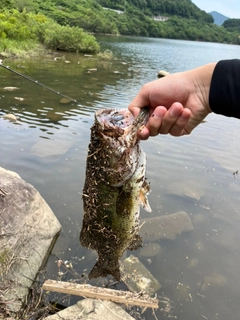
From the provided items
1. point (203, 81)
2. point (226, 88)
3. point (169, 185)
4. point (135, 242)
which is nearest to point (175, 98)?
point (203, 81)

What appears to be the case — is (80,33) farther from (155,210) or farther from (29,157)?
(155,210)

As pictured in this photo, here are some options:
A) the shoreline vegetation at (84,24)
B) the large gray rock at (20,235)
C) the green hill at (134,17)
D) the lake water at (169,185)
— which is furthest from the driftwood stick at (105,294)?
Answer: the green hill at (134,17)

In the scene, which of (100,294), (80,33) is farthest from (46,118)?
(80,33)

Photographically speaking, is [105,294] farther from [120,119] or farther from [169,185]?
[169,185]

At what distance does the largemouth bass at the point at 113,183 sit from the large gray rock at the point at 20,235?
1419 mm

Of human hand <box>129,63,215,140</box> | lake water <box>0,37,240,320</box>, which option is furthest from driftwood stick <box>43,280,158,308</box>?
human hand <box>129,63,215,140</box>

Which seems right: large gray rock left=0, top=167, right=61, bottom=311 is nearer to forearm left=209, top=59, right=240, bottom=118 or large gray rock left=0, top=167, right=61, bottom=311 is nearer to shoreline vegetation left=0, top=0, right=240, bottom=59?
forearm left=209, top=59, right=240, bottom=118

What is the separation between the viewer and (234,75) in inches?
99.3

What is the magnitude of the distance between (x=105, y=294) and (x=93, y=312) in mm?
277

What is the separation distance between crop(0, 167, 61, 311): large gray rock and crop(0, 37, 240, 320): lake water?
49 centimetres

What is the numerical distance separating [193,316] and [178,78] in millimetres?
3897

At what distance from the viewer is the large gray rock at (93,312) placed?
4.00m

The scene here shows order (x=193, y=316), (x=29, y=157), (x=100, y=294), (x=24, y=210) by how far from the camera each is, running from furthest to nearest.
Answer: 1. (x=29, y=157)
2. (x=24, y=210)
3. (x=193, y=316)
4. (x=100, y=294)

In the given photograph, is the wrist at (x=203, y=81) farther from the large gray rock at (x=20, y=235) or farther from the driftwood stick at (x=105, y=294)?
the large gray rock at (x=20, y=235)
